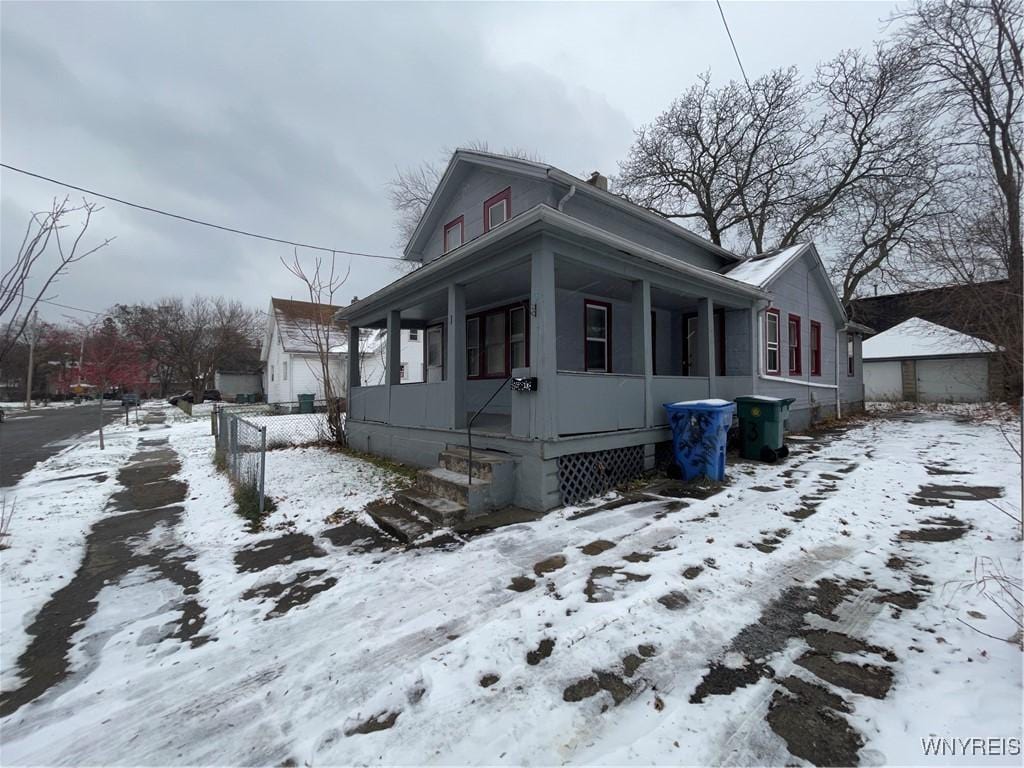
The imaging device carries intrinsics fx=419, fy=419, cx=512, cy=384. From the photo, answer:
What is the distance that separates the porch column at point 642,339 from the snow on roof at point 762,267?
→ 422 centimetres

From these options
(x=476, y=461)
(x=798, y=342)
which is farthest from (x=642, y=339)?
(x=798, y=342)

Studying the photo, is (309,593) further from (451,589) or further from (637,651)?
(637,651)

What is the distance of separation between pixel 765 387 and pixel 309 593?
10034mm

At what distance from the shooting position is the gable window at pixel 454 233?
420 inches

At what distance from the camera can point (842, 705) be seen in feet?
6.55

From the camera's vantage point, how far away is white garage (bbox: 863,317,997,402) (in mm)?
A: 18641

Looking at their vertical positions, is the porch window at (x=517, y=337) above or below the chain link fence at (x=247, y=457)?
above

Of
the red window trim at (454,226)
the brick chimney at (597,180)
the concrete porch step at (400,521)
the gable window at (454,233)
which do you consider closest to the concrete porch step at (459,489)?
the concrete porch step at (400,521)

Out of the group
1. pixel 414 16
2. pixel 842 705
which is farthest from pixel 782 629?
pixel 414 16

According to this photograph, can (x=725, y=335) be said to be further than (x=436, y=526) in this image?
Yes

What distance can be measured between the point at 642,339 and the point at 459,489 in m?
3.62

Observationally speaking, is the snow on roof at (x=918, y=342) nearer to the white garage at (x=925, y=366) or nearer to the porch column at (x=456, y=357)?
the white garage at (x=925, y=366)

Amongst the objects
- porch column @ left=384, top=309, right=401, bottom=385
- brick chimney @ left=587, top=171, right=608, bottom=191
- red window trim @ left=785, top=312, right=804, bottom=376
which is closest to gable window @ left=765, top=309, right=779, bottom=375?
red window trim @ left=785, top=312, right=804, bottom=376

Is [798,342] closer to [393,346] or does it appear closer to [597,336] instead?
[597,336]
